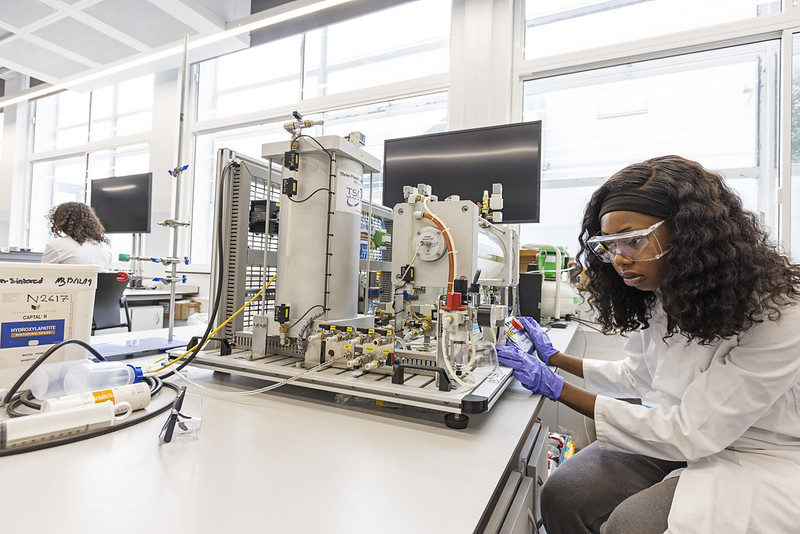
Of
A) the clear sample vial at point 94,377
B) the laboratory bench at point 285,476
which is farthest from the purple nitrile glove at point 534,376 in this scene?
the clear sample vial at point 94,377

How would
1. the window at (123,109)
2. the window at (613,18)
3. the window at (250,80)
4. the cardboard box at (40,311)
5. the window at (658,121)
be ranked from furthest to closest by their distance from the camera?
the window at (123,109) → the window at (250,80) → the window at (613,18) → the window at (658,121) → the cardboard box at (40,311)

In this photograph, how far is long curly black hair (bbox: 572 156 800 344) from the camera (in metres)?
0.91

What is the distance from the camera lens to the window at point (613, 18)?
2.71 meters

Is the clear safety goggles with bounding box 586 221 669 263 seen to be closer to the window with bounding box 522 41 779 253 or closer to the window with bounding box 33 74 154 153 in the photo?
the window with bounding box 522 41 779 253

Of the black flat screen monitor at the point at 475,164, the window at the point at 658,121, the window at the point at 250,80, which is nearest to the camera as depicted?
the black flat screen monitor at the point at 475,164

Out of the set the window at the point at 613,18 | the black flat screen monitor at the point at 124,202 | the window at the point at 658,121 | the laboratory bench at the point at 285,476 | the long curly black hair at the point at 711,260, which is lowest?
the laboratory bench at the point at 285,476

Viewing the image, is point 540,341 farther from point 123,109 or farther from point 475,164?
point 123,109

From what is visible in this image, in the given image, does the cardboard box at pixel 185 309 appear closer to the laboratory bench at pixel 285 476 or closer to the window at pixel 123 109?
the window at pixel 123 109

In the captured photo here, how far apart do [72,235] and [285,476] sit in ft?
10.8

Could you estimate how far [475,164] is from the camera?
243 centimetres

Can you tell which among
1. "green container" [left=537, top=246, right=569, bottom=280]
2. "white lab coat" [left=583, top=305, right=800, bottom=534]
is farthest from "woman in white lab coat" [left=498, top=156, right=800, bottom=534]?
"green container" [left=537, top=246, right=569, bottom=280]

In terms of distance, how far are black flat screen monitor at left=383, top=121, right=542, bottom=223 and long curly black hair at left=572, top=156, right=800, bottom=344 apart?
1.30m

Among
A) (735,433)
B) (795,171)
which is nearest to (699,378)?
(735,433)

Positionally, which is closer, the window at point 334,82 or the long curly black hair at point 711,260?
the long curly black hair at point 711,260
